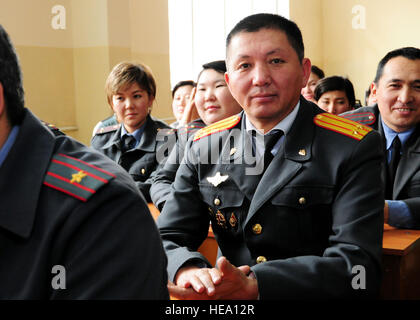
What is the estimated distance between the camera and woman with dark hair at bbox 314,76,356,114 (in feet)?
12.7

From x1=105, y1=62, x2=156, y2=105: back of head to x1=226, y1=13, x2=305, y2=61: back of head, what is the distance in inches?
60.3

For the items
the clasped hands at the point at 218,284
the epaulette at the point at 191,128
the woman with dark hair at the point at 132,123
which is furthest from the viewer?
the woman with dark hair at the point at 132,123

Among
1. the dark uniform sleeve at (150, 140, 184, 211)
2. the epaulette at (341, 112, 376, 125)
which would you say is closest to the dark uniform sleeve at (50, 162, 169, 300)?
the dark uniform sleeve at (150, 140, 184, 211)

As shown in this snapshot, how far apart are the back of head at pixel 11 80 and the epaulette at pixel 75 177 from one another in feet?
0.34

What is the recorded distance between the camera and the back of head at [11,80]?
2.56ft

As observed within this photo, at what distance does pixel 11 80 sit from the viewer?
799mm

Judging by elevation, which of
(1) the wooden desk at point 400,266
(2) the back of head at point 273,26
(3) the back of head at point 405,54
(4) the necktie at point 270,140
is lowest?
(1) the wooden desk at point 400,266

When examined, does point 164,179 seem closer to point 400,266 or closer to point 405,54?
point 400,266

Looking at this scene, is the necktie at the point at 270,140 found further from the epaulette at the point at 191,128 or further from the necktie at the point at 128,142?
the necktie at the point at 128,142

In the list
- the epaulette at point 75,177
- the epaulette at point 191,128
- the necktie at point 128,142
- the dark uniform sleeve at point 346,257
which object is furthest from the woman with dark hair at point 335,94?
the epaulette at point 75,177

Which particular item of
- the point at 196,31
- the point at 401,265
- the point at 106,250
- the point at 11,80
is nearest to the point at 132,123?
the point at 401,265

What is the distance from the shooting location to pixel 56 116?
4.61 metres

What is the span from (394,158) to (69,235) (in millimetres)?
1905
